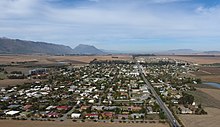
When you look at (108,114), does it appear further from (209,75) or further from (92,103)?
(209,75)

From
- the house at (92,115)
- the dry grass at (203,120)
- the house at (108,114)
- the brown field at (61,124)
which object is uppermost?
the dry grass at (203,120)

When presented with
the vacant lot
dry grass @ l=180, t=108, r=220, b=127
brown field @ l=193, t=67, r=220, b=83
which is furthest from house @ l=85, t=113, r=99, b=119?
brown field @ l=193, t=67, r=220, b=83

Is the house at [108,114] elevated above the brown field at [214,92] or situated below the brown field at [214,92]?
below

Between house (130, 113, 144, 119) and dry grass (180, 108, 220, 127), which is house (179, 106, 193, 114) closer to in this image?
dry grass (180, 108, 220, 127)

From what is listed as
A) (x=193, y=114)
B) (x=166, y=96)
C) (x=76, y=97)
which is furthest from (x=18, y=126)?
(x=166, y=96)

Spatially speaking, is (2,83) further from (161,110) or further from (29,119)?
(161,110)

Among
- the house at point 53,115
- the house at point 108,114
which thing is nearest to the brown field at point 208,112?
the house at point 108,114

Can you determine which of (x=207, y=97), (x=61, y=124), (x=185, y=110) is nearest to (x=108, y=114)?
(x=61, y=124)

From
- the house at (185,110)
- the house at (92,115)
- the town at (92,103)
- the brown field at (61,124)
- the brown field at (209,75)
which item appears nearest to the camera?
the brown field at (61,124)

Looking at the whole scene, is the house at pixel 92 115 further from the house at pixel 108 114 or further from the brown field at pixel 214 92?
the brown field at pixel 214 92

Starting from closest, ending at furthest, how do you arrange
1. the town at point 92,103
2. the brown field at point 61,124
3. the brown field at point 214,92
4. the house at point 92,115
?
the brown field at point 61,124 → the house at point 92,115 → the town at point 92,103 → the brown field at point 214,92

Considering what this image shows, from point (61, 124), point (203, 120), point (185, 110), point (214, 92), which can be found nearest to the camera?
point (61, 124)
